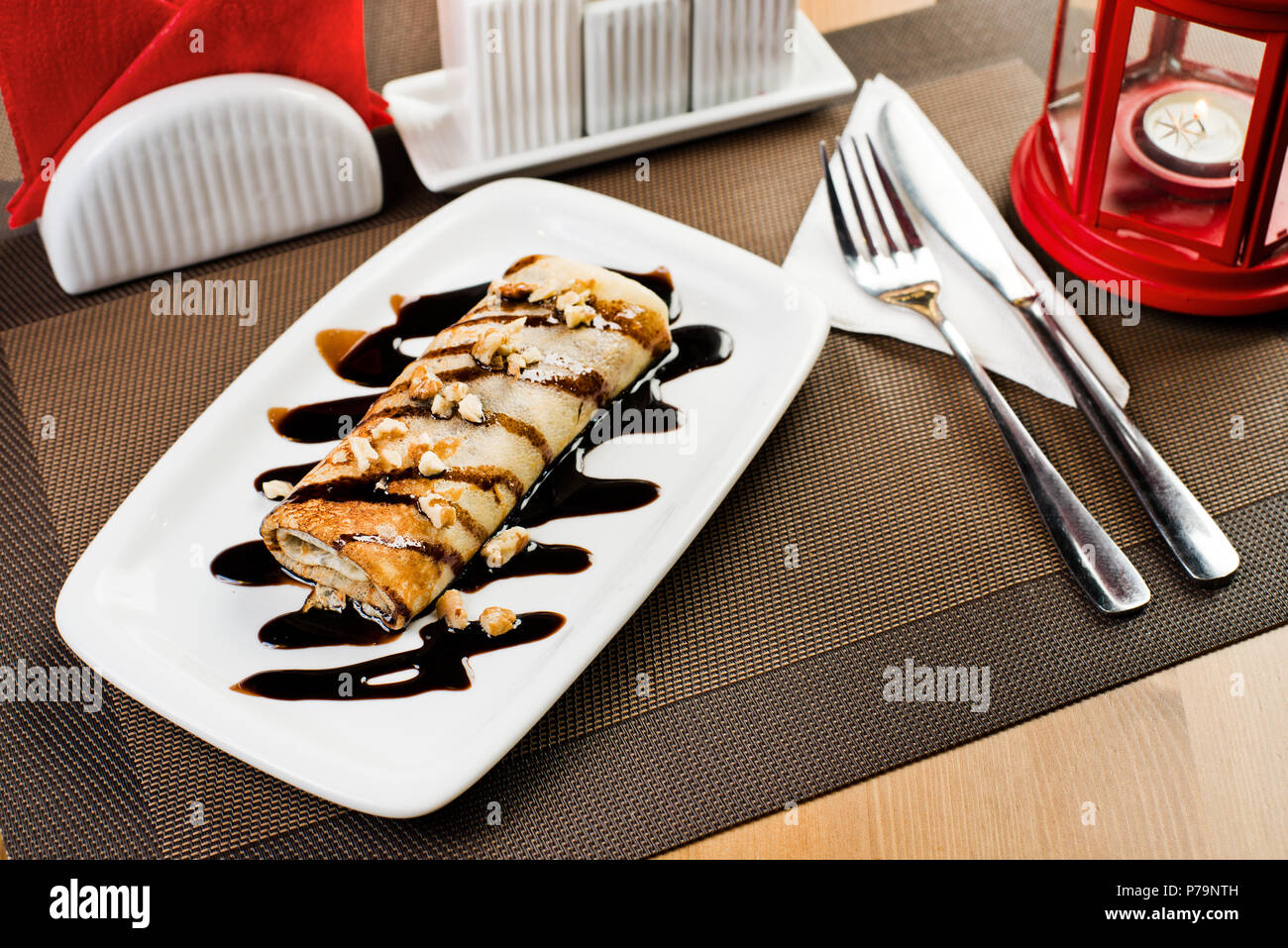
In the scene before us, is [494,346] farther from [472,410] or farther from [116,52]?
[116,52]

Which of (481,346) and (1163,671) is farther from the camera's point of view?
(481,346)

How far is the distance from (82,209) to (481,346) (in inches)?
20.2

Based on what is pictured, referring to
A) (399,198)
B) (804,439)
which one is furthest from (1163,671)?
(399,198)

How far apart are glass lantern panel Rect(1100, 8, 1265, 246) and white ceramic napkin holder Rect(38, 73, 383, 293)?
0.89 m

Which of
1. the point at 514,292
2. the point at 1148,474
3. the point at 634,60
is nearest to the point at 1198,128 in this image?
the point at 1148,474

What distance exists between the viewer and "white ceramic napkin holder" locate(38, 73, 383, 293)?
1.34 meters

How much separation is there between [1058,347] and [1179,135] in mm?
275

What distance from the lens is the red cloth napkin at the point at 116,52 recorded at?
1290 millimetres

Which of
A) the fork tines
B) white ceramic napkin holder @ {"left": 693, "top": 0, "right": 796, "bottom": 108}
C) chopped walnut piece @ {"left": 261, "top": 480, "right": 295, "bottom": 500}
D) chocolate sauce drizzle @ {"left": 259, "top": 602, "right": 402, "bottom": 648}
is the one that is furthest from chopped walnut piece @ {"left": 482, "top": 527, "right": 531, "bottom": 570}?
white ceramic napkin holder @ {"left": 693, "top": 0, "right": 796, "bottom": 108}

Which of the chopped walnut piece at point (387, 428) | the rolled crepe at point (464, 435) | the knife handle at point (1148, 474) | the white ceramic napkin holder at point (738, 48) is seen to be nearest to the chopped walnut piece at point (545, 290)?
the rolled crepe at point (464, 435)

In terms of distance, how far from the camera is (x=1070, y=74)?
54.0 inches

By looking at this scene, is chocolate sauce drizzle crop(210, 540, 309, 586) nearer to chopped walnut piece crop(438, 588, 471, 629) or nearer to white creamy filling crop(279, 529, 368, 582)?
white creamy filling crop(279, 529, 368, 582)
